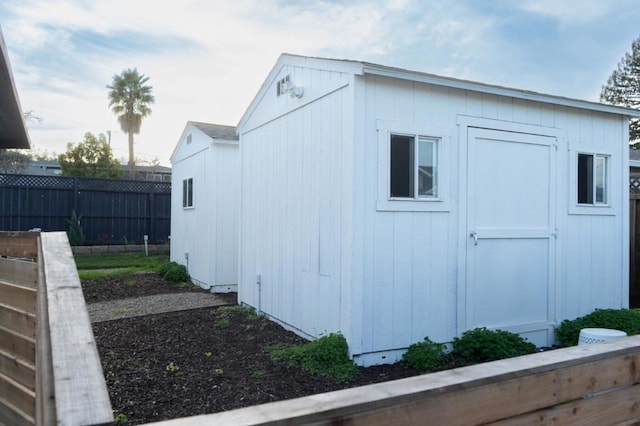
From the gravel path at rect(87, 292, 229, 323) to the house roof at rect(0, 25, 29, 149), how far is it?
240 cm

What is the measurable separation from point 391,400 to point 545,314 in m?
5.07

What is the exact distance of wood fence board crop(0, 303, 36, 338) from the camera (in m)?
2.48

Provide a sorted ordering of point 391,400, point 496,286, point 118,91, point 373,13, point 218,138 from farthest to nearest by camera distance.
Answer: point 118,91 < point 218,138 < point 373,13 < point 496,286 < point 391,400

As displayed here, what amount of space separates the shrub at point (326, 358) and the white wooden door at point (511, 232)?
1.46 m

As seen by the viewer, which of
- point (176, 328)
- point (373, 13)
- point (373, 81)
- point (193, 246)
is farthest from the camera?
point (193, 246)

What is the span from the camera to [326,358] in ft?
14.3

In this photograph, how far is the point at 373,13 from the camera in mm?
7953

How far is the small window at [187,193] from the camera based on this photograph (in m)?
9.77

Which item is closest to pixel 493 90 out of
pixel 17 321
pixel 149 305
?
pixel 17 321

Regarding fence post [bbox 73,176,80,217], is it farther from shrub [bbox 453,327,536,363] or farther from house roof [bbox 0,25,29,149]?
shrub [bbox 453,327,536,363]

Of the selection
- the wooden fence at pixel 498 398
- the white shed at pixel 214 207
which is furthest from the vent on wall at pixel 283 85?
the wooden fence at pixel 498 398

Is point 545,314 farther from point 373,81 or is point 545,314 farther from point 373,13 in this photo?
point 373,13

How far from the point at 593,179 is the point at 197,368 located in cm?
501

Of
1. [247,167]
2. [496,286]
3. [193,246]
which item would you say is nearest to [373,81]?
[496,286]
